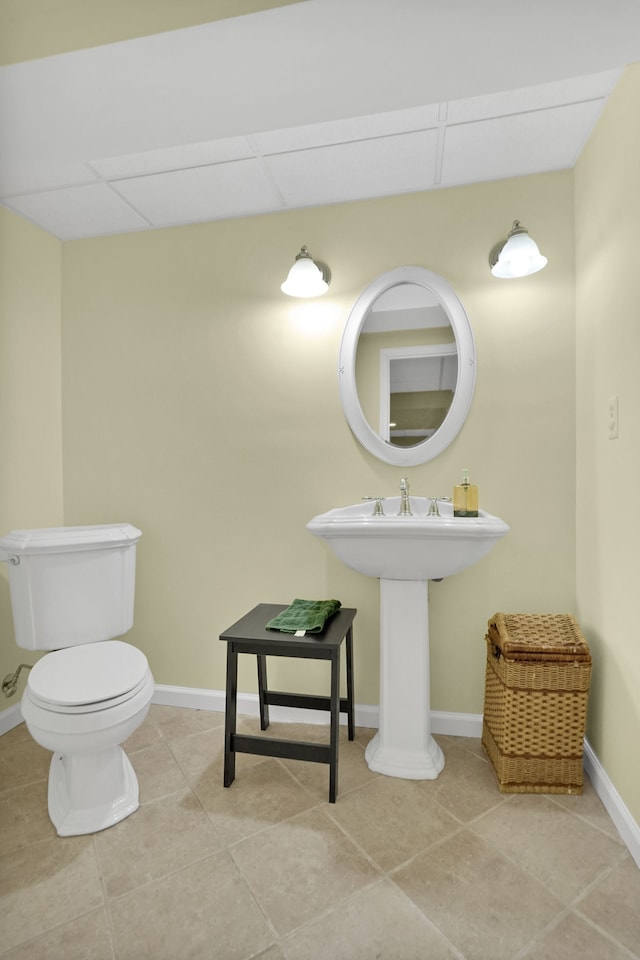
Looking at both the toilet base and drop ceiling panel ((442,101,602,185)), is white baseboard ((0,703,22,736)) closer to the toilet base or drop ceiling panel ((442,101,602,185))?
the toilet base

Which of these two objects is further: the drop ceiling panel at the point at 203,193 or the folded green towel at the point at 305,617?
the drop ceiling panel at the point at 203,193

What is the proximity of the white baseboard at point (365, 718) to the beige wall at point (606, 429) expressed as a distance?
0.05 meters

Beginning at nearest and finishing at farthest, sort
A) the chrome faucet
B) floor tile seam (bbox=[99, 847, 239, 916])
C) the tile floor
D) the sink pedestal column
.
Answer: the tile floor, floor tile seam (bbox=[99, 847, 239, 916]), the sink pedestal column, the chrome faucet

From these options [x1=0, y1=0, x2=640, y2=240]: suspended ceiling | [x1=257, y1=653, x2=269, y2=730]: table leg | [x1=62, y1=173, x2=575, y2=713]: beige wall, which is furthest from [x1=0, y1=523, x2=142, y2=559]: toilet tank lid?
[x1=0, y1=0, x2=640, y2=240]: suspended ceiling

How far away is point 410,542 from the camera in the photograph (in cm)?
152

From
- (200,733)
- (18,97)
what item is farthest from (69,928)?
(18,97)

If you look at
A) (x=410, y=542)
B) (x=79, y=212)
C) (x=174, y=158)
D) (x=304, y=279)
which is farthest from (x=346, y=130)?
(x=410, y=542)

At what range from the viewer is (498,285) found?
1.91 metres

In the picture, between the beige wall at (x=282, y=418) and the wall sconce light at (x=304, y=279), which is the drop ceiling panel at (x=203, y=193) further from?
the wall sconce light at (x=304, y=279)

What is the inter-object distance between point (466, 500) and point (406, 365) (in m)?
0.61

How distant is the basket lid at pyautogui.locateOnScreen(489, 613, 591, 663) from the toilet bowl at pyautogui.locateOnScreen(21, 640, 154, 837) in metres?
1.17

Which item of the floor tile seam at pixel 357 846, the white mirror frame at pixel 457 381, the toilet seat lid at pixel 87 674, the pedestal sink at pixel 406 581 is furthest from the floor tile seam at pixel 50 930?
the white mirror frame at pixel 457 381

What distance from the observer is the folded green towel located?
1666 mm

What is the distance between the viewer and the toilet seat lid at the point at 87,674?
143cm
